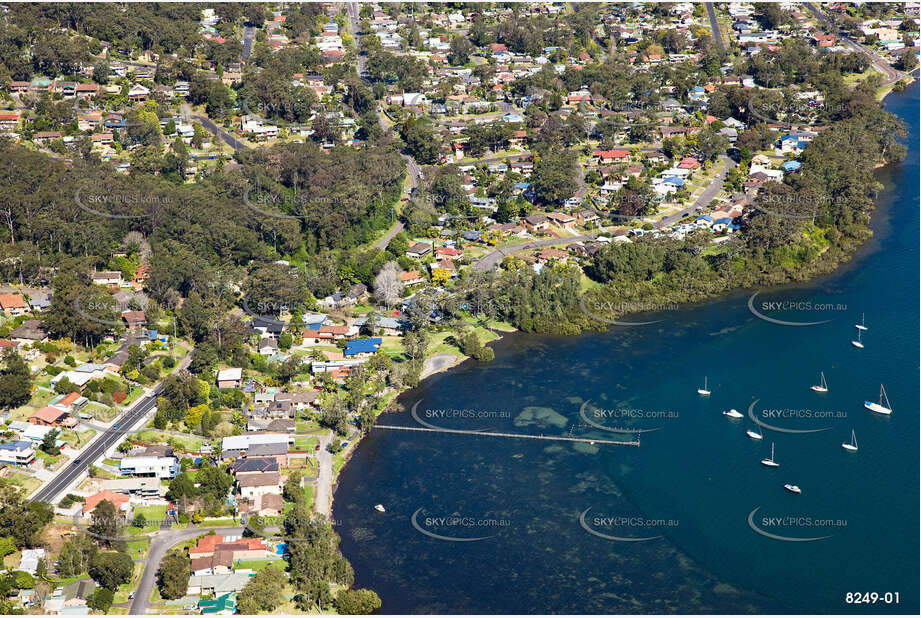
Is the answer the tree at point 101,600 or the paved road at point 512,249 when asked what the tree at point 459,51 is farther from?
the tree at point 101,600

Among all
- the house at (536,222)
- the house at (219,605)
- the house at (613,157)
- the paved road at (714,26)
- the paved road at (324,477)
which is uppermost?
the paved road at (714,26)

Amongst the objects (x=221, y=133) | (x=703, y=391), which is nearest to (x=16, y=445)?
(x=703, y=391)

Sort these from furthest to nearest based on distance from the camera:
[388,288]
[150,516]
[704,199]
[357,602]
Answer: [704,199] → [388,288] → [150,516] → [357,602]

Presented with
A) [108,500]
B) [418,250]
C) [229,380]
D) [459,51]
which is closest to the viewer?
[108,500]

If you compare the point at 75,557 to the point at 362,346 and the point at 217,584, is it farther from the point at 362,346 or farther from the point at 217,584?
the point at 362,346

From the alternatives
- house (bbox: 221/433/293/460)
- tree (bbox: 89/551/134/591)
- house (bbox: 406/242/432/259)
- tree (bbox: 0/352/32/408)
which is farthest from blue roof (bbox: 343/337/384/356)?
tree (bbox: 89/551/134/591)

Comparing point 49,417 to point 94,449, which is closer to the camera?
point 94,449

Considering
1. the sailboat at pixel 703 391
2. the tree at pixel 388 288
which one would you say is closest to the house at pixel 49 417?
the tree at pixel 388 288
